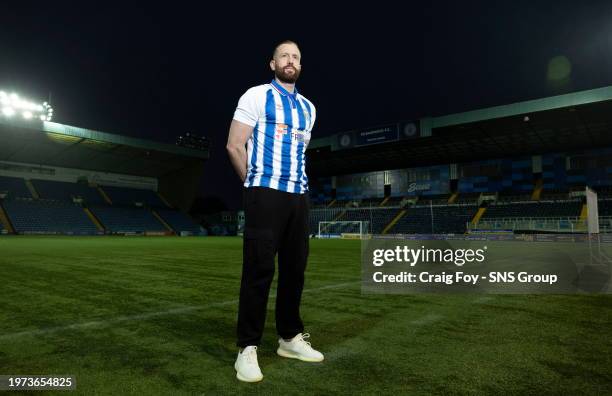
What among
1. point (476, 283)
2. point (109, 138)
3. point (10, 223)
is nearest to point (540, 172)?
point (476, 283)

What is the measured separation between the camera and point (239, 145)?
235 centimetres

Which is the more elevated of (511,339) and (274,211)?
(274,211)

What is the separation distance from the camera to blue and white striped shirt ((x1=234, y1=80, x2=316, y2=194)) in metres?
2.38

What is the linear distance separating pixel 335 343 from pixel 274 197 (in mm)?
1114

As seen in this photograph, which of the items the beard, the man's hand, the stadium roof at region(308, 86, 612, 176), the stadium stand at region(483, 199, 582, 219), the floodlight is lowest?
the man's hand

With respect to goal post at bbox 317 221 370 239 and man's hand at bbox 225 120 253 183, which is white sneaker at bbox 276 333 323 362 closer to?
man's hand at bbox 225 120 253 183

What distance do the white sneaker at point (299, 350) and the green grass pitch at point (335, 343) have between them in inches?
2.5

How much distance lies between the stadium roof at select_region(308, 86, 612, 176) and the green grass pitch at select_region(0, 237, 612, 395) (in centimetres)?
2451

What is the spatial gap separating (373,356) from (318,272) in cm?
504

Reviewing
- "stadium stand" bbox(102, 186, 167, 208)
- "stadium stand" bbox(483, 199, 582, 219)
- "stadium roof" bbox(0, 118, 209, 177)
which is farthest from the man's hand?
"stadium stand" bbox(102, 186, 167, 208)

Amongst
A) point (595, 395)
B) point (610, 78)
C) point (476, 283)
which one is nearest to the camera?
point (595, 395)

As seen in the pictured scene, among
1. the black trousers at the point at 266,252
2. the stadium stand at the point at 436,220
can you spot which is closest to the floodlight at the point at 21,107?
the stadium stand at the point at 436,220

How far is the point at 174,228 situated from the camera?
45125 millimetres

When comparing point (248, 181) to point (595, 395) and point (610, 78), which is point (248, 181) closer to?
point (595, 395)
